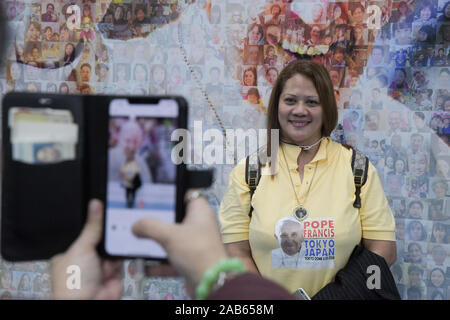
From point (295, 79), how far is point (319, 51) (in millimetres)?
259

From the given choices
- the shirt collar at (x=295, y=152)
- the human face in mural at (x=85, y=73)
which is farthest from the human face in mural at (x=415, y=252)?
the human face in mural at (x=85, y=73)

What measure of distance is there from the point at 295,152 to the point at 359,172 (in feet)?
0.66

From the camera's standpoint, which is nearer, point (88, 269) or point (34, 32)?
point (88, 269)

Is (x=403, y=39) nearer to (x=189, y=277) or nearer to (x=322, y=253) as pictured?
(x=322, y=253)

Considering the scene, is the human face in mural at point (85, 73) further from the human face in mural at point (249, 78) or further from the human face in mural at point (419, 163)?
the human face in mural at point (419, 163)

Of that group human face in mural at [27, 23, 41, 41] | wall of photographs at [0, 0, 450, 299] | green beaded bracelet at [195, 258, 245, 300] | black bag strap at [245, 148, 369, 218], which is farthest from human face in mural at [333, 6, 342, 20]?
green beaded bracelet at [195, 258, 245, 300]

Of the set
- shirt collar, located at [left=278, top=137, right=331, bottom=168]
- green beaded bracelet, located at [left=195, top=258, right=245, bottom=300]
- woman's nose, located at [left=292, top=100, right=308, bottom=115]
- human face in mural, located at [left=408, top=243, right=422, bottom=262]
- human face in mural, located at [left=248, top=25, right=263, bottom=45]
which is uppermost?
human face in mural, located at [left=248, top=25, right=263, bottom=45]

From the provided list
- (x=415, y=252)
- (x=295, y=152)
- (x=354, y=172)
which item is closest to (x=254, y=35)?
(x=295, y=152)

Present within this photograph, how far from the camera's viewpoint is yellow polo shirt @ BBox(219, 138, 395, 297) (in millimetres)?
1413

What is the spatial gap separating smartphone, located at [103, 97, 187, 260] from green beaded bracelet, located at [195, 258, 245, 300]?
6.2 inches

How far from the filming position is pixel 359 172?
1.46 m

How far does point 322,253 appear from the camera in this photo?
143cm

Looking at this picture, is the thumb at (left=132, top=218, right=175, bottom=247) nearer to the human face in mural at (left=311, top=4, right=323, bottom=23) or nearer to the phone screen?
the phone screen

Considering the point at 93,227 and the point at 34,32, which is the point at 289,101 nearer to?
the point at 93,227
